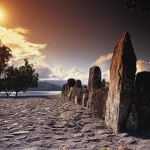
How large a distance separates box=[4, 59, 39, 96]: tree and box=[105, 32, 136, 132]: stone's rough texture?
3539 centimetres

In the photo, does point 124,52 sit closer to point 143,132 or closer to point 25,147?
point 143,132

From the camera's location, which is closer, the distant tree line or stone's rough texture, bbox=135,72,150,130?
stone's rough texture, bbox=135,72,150,130

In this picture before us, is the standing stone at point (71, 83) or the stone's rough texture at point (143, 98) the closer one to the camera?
the stone's rough texture at point (143, 98)

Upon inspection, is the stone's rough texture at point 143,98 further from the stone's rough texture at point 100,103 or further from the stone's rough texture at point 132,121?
the stone's rough texture at point 100,103

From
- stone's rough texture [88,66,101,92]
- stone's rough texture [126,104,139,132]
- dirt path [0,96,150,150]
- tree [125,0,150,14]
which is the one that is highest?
tree [125,0,150,14]

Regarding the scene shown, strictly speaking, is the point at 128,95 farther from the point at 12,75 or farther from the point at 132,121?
the point at 12,75

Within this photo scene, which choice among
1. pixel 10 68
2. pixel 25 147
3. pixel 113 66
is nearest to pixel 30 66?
pixel 10 68

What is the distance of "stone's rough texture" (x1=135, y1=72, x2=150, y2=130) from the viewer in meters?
7.19

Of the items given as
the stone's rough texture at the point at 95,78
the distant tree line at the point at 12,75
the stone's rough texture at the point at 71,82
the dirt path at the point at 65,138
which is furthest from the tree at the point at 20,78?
the dirt path at the point at 65,138

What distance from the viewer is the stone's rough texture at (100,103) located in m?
9.30

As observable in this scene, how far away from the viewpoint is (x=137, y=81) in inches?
297

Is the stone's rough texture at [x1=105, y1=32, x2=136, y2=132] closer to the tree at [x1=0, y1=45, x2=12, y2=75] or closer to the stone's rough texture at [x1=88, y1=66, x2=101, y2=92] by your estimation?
the stone's rough texture at [x1=88, y1=66, x2=101, y2=92]

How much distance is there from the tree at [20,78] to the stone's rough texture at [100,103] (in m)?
32.7

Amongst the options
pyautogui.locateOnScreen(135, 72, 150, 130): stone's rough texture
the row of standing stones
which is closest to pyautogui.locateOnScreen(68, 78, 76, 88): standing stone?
the row of standing stones
